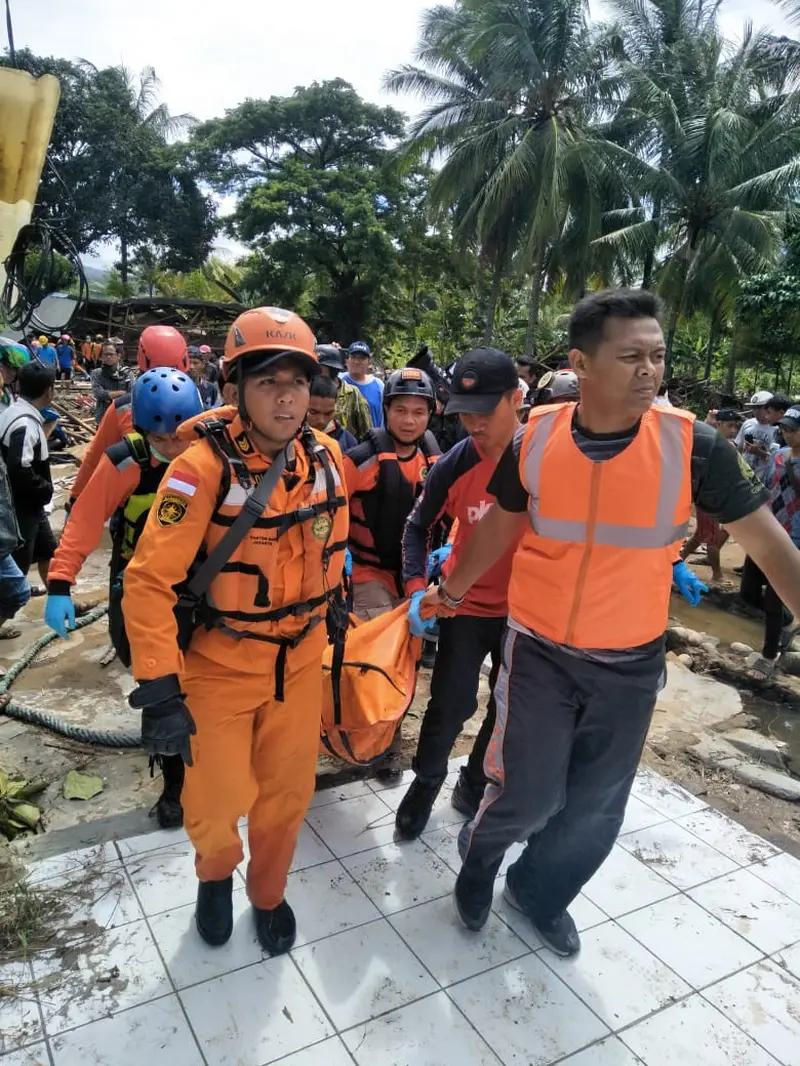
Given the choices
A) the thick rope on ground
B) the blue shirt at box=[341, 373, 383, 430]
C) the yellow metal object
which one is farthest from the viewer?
the blue shirt at box=[341, 373, 383, 430]

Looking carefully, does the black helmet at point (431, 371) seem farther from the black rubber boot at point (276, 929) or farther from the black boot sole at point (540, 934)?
the black rubber boot at point (276, 929)

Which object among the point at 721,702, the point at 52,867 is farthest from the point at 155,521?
the point at 721,702

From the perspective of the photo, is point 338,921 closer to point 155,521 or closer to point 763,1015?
point 763,1015

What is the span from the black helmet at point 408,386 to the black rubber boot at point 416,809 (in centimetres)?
185

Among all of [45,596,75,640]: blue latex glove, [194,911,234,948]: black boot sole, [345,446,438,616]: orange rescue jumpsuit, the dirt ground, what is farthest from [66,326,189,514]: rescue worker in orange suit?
[194,911,234,948]: black boot sole

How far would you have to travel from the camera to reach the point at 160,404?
9.82ft

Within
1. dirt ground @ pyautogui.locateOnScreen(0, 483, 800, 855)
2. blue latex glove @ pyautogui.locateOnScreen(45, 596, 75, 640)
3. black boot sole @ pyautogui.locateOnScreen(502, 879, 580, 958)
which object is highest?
blue latex glove @ pyautogui.locateOnScreen(45, 596, 75, 640)

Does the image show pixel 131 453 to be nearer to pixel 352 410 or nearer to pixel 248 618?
pixel 248 618

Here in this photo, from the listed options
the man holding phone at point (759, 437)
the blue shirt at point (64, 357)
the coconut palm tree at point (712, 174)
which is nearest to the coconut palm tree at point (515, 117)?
the coconut palm tree at point (712, 174)

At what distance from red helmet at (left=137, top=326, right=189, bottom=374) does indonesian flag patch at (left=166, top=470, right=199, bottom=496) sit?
2.03m

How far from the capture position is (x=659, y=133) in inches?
888

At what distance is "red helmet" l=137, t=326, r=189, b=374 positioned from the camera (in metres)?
3.97

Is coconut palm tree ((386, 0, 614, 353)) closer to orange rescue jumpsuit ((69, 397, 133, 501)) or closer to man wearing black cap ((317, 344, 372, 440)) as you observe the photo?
man wearing black cap ((317, 344, 372, 440))

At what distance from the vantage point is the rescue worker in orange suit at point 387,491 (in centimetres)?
370
